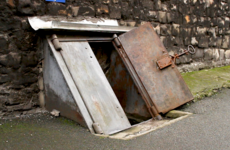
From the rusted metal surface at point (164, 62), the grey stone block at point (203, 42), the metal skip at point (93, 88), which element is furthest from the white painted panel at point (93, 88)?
the grey stone block at point (203, 42)

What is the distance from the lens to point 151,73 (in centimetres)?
339

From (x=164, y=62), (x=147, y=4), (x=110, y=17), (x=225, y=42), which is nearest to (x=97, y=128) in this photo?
(x=164, y=62)

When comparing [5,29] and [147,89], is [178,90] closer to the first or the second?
[147,89]

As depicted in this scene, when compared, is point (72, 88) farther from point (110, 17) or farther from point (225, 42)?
point (225, 42)

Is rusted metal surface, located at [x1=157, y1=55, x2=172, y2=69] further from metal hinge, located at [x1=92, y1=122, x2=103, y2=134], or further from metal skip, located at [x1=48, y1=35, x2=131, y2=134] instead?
metal hinge, located at [x1=92, y1=122, x2=103, y2=134]

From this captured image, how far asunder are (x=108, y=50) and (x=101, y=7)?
2.16 ft

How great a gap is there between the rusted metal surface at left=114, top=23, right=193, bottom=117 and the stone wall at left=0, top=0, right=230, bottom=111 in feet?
2.18

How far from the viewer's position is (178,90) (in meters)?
3.46

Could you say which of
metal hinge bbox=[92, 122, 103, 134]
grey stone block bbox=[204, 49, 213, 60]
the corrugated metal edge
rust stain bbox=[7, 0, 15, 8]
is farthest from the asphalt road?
grey stone block bbox=[204, 49, 213, 60]

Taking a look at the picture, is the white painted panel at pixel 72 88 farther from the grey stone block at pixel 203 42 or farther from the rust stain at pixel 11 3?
the grey stone block at pixel 203 42

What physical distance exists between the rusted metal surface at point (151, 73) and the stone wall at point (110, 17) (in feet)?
2.18

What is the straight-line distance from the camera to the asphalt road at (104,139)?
2.19m

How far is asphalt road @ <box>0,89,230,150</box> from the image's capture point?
86.4 inches

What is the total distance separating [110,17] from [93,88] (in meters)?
1.48
